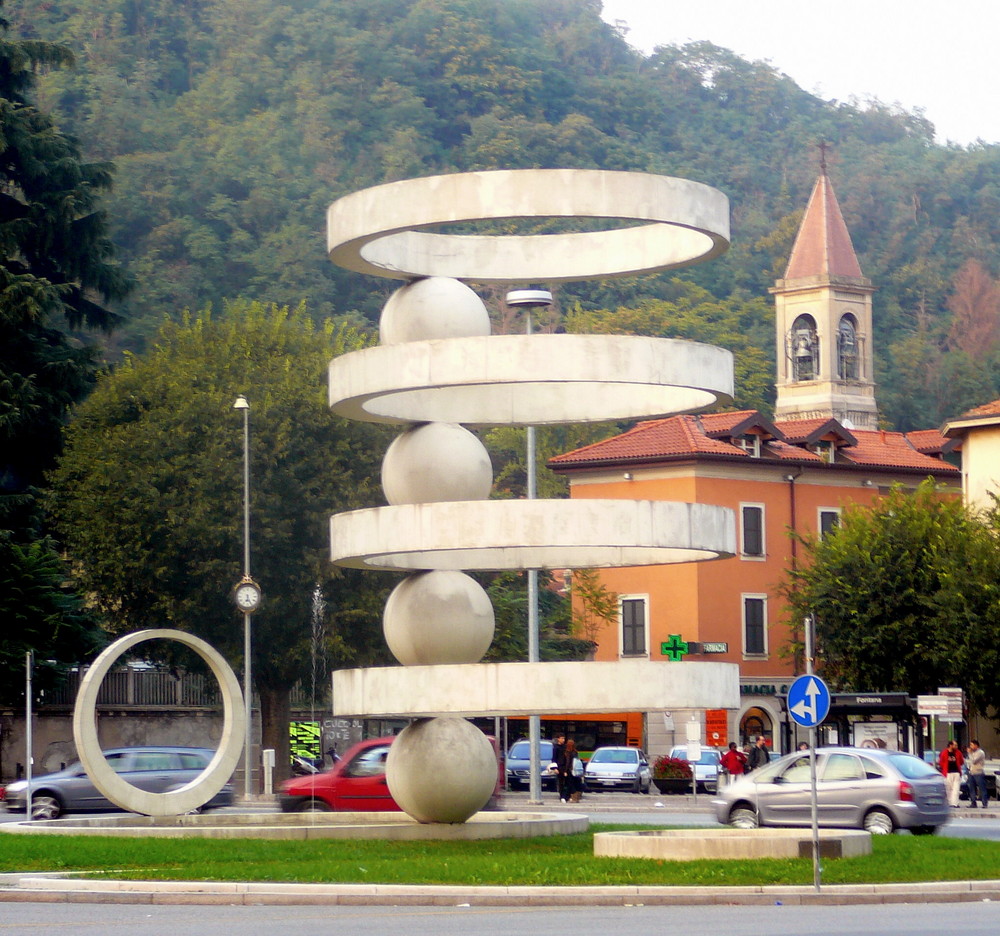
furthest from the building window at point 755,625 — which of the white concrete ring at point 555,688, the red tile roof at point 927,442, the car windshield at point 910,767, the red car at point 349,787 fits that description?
the white concrete ring at point 555,688

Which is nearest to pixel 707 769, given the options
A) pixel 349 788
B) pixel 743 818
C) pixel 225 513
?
pixel 225 513

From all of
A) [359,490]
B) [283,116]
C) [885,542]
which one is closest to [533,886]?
[359,490]

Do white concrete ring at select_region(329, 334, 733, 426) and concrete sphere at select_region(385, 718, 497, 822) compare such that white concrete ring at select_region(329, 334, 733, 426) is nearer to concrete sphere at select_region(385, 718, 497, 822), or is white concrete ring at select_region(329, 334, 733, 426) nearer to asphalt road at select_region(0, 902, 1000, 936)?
concrete sphere at select_region(385, 718, 497, 822)

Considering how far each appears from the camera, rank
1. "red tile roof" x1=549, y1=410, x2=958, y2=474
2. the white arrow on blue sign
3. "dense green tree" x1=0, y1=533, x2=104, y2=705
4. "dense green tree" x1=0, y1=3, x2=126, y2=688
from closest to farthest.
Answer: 1. the white arrow on blue sign
2. "dense green tree" x1=0, y1=533, x2=104, y2=705
3. "dense green tree" x1=0, y1=3, x2=126, y2=688
4. "red tile roof" x1=549, y1=410, x2=958, y2=474

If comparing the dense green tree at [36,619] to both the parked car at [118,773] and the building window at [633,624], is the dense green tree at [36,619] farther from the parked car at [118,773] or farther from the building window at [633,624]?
the building window at [633,624]

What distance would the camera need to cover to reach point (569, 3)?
17688 centimetres

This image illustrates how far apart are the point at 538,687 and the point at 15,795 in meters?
15.5

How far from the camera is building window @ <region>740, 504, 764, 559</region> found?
223 feet

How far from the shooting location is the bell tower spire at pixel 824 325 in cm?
10456

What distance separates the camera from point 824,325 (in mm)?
105188

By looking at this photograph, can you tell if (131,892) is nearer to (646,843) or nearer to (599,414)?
(646,843)

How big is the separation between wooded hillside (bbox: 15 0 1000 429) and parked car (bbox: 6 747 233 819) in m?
48.0

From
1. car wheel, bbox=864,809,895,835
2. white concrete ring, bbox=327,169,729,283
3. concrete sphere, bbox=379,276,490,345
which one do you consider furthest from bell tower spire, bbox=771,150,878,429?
concrete sphere, bbox=379,276,490,345

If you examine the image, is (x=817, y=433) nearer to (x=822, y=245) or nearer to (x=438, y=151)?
(x=822, y=245)
